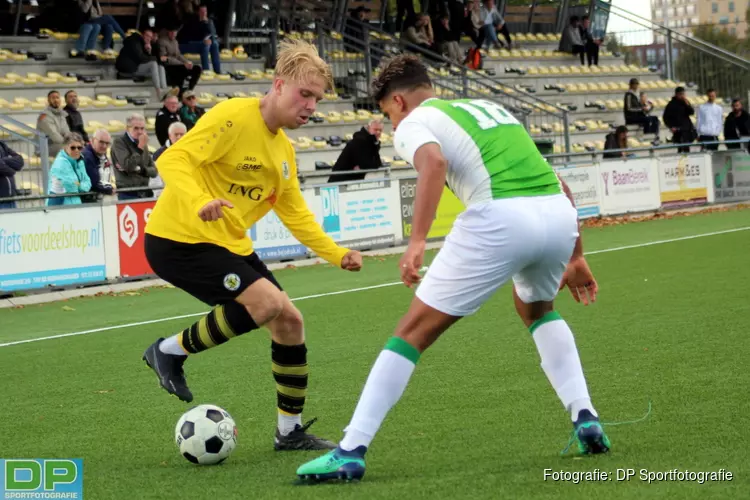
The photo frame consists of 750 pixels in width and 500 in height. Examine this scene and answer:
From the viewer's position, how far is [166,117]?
19.1m

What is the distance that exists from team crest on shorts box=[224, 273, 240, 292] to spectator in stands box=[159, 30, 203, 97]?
18501mm

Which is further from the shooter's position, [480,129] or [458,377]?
[458,377]

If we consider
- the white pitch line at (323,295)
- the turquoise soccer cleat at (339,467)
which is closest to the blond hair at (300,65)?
the turquoise soccer cleat at (339,467)

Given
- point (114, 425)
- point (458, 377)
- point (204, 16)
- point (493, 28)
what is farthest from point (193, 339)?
point (493, 28)

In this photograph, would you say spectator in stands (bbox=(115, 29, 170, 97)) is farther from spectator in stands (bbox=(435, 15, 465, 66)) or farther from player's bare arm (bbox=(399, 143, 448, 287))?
player's bare arm (bbox=(399, 143, 448, 287))

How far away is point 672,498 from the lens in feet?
15.4

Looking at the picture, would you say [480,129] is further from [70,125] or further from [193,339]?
[70,125]

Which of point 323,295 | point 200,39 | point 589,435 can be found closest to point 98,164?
point 323,295

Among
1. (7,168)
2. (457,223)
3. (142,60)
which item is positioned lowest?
(457,223)

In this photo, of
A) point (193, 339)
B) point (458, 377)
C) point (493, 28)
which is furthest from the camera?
point (493, 28)

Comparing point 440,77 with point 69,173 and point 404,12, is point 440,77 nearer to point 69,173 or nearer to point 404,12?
point 404,12

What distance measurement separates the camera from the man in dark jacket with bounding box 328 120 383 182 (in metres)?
19.9

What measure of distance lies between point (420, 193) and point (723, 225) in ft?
58.5
